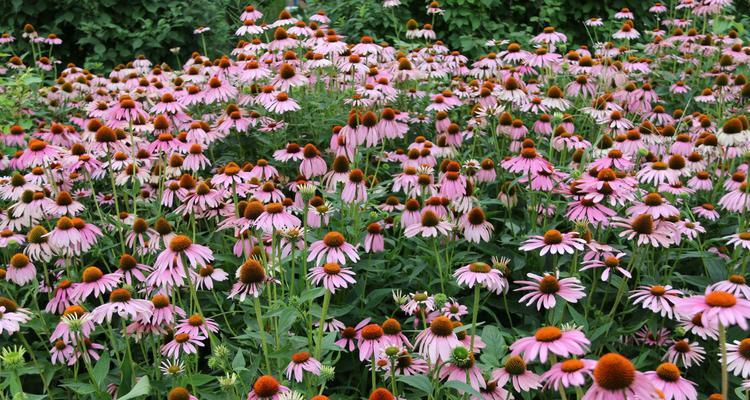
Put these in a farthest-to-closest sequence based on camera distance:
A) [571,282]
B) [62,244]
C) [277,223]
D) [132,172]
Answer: [132,172]
[62,244]
[277,223]
[571,282]

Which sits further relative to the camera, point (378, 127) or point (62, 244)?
point (378, 127)

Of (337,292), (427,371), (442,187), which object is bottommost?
(337,292)

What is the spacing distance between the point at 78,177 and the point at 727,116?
11.8 feet

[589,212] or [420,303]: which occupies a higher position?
[589,212]

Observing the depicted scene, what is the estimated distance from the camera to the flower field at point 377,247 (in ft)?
6.13

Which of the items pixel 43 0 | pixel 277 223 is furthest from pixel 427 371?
pixel 43 0

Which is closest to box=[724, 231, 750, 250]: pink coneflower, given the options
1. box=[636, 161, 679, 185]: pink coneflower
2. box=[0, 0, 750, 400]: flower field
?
box=[0, 0, 750, 400]: flower field

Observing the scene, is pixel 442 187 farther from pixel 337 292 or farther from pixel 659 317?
pixel 659 317

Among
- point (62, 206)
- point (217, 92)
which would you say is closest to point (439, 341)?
point (62, 206)

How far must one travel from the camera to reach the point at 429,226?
234cm

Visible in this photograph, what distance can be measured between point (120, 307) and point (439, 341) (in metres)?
0.90

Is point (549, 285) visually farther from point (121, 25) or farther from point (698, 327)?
point (121, 25)

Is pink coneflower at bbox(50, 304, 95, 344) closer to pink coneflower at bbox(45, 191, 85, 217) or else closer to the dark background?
pink coneflower at bbox(45, 191, 85, 217)

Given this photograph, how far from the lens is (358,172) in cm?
257
